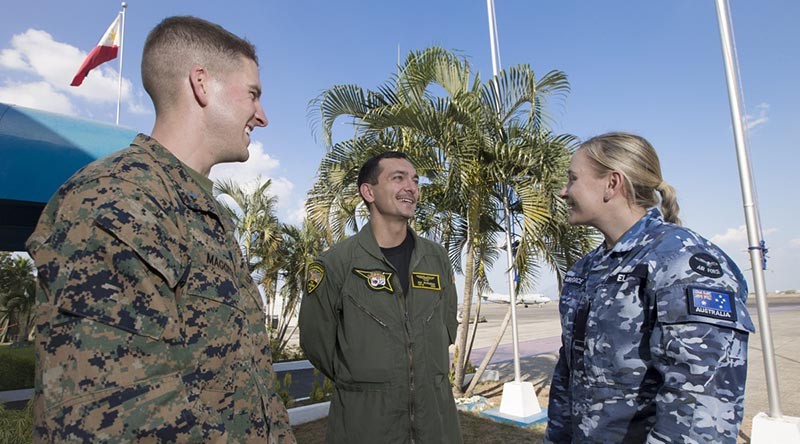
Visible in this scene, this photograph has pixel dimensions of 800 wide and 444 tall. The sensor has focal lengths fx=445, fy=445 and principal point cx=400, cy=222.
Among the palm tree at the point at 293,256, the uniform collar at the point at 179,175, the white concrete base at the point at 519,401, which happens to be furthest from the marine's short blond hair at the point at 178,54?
the palm tree at the point at 293,256

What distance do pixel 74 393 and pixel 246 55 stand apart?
3.48 feet

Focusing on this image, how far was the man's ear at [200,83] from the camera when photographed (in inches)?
51.9

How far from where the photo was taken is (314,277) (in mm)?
2879

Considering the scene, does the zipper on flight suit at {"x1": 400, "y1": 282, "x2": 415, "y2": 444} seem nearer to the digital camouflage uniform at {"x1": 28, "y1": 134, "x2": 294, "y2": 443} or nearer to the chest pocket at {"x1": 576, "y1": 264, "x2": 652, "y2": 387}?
the chest pocket at {"x1": 576, "y1": 264, "x2": 652, "y2": 387}

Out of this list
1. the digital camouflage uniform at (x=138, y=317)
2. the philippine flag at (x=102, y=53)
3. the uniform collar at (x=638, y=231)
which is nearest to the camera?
the digital camouflage uniform at (x=138, y=317)

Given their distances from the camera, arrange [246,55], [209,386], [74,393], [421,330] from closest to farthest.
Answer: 1. [74,393]
2. [209,386]
3. [246,55]
4. [421,330]

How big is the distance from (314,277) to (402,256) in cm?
62

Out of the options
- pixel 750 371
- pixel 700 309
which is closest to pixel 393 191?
pixel 700 309

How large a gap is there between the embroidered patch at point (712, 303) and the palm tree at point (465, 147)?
5.38 metres

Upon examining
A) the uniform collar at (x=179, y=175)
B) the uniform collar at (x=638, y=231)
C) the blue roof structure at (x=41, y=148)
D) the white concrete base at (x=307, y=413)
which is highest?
the blue roof structure at (x=41, y=148)

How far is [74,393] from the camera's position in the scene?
87cm

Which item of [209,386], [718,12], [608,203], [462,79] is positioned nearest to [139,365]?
[209,386]

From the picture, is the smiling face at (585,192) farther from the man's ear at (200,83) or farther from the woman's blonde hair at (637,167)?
the man's ear at (200,83)

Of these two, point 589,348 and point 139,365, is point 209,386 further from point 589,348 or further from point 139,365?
point 589,348
